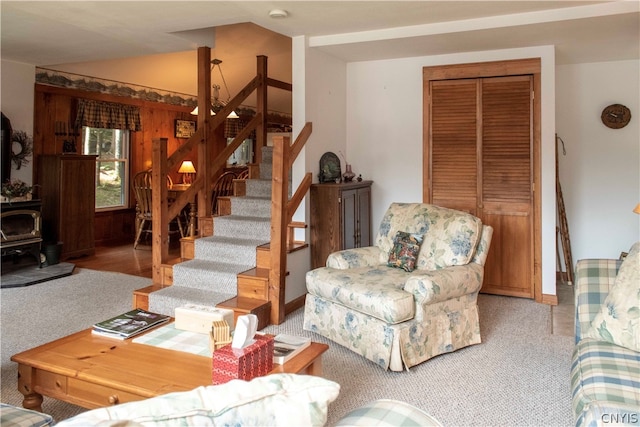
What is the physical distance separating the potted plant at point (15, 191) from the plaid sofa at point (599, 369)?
220 inches

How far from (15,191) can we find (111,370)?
4.38m

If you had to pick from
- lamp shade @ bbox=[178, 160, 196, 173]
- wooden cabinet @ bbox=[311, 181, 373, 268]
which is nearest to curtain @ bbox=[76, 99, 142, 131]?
lamp shade @ bbox=[178, 160, 196, 173]

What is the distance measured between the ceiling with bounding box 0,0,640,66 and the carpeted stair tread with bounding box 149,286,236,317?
216 centimetres

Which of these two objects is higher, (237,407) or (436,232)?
(436,232)

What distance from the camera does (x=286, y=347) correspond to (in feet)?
7.41

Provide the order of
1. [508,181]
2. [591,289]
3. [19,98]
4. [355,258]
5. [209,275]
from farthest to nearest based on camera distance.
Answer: [19,98] → [508,181] → [209,275] → [355,258] → [591,289]

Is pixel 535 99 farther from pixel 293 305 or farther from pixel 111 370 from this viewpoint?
pixel 111 370

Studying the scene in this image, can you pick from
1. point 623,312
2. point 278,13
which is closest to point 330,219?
point 278,13

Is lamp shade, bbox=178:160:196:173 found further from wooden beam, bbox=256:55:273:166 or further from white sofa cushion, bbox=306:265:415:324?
white sofa cushion, bbox=306:265:415:324

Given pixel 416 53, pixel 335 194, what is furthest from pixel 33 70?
pixel 416 53

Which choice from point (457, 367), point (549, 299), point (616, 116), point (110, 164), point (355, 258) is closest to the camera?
point (457, 367)

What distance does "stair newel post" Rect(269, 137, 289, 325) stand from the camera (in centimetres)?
380

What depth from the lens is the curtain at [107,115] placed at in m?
6.67

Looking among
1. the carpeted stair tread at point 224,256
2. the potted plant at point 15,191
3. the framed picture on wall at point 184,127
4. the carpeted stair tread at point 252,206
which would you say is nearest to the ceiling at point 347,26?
the potted plant at point 15,191
